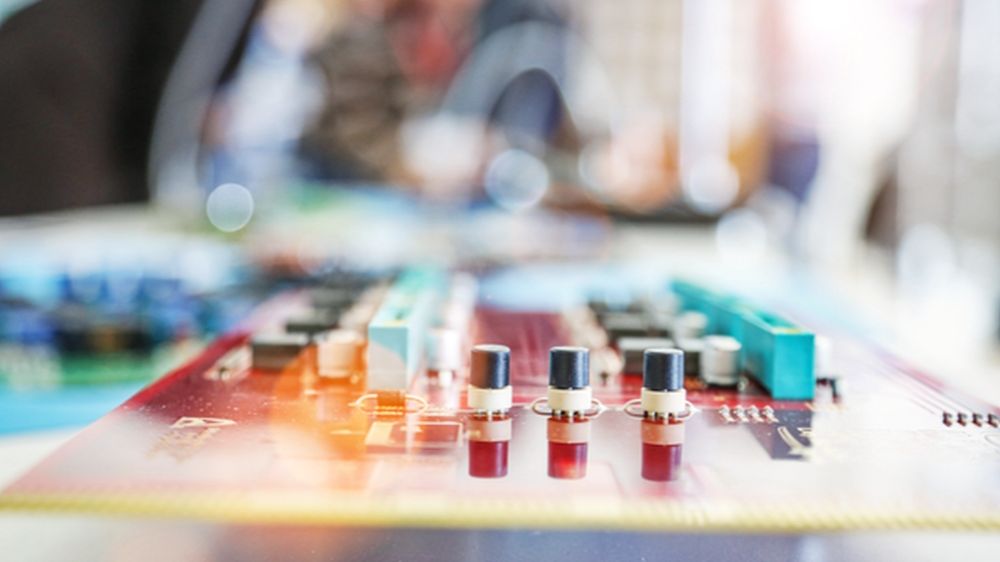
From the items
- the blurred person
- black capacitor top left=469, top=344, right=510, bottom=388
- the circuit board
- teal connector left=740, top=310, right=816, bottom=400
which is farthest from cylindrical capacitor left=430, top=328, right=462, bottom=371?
the blurred person

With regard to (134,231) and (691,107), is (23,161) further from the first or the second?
(691,107)

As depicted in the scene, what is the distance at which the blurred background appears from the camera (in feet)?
3.58

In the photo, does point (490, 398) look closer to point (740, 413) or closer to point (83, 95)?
point (740, 413)

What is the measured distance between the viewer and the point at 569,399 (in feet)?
1.87

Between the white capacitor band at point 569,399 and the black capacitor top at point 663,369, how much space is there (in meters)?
0.04

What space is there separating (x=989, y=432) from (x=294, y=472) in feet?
1.27

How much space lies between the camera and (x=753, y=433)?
1.82ft

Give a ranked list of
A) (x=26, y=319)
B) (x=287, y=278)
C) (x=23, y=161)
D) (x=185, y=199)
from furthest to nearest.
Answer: (x=185, y=199), (x=23, y=161), (x=287, y=278), (x=26, y=319)

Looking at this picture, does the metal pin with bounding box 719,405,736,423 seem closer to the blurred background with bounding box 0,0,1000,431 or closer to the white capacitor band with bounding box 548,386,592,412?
the white capacitor band with bounding box 548,386,592,412

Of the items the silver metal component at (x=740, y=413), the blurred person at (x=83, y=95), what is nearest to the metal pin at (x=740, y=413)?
the silver metal component at (x=740, y=413)

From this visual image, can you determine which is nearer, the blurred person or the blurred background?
the blurred background

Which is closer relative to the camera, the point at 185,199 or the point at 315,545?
the point at 315,545

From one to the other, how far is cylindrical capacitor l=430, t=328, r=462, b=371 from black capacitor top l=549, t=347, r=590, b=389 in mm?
125

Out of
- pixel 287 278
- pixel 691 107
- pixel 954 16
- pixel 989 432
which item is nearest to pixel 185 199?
pixel 287 278
